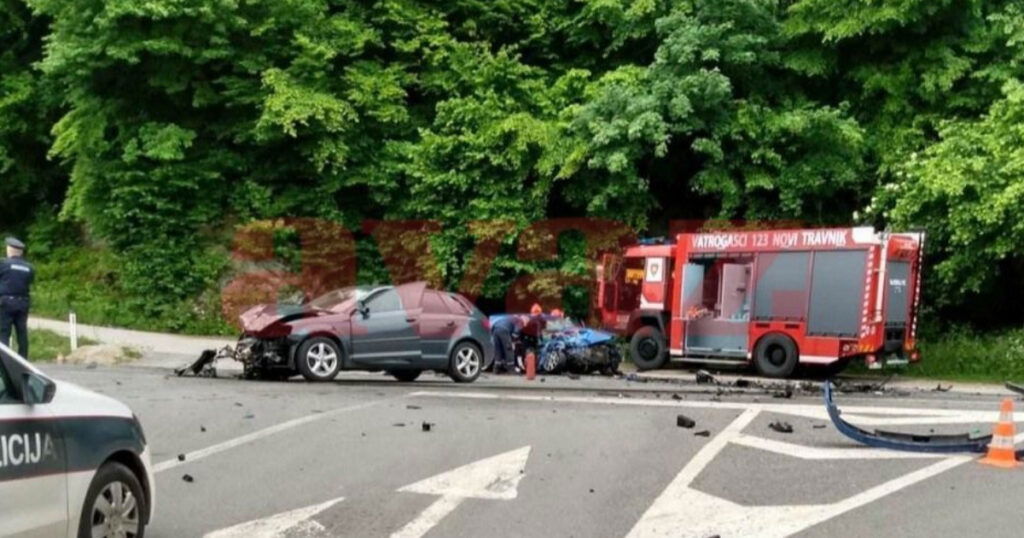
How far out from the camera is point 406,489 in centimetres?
831

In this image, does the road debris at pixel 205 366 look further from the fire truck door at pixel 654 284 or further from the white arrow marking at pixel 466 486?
the fire truck door at pixel 654 284

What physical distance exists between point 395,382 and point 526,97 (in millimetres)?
12640

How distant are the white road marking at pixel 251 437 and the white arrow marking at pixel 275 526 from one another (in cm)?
202

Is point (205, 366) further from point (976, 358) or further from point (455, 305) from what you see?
point (976, 358)

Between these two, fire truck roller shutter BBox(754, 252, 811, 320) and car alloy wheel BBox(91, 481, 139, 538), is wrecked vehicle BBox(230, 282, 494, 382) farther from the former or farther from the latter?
car alloy wheel BBox(91, 481, 139, 538)

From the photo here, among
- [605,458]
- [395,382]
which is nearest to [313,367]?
[395,382]

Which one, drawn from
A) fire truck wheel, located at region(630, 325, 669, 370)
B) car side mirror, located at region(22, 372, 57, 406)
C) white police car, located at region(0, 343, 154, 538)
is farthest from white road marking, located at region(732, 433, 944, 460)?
fire truck wheel, located at region(630, 325, 669, 370)

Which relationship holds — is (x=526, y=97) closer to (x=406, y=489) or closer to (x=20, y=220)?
(x=20, y=220)

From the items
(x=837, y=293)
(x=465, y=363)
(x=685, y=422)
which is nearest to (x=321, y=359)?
(x=465, y=363)

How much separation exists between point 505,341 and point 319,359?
6.74 meters

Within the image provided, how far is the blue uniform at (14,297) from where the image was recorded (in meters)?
15.3

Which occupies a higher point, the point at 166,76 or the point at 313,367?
the point at 166,76

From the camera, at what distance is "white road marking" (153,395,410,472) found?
9.30 m

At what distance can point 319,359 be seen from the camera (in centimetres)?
1594
